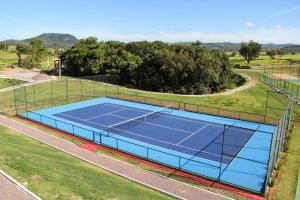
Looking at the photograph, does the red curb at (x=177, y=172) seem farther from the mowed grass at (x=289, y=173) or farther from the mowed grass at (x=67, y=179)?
the mowed grass at (x=67, y=179)

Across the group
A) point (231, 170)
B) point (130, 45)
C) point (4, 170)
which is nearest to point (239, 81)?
point (130, 45)

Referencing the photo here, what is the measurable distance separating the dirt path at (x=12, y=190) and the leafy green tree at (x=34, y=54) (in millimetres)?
87634

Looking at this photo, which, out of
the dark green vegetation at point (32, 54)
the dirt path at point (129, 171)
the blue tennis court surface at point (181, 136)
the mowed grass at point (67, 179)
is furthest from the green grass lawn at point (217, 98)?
Answer: the dark green vegetation at point (32, 54)

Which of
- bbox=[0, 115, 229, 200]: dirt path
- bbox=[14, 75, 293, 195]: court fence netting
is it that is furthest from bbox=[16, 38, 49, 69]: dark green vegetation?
bbox=[0, 115, 229, 200]: dirt path

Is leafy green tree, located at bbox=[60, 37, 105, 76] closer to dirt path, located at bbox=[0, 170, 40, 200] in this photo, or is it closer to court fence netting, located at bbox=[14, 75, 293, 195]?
court fence netting, located at bbox=[14, 75, 293, 195]

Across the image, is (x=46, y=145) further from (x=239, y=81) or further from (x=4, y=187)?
(x=239, y=81)

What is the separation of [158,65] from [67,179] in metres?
54.1

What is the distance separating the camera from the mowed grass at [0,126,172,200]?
14.4 meters

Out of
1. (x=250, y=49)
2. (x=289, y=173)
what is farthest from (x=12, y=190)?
(x=250, y=49)

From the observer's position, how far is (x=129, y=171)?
22000mm

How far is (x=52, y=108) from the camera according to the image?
4453cm

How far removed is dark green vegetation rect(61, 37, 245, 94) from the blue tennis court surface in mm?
21342

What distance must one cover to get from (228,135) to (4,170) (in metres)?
23.6

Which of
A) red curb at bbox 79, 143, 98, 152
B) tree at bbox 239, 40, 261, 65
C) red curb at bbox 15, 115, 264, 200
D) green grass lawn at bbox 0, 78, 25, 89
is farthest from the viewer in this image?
tree at bbox 239, 40, 261, 65
